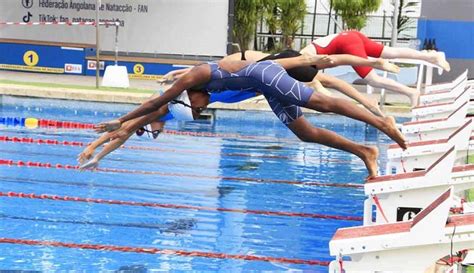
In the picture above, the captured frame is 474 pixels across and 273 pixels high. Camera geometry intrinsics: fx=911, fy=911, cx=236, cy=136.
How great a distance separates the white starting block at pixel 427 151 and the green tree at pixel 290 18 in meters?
15.5

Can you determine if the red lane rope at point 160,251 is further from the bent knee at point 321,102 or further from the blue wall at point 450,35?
the blue wall at point 450,35

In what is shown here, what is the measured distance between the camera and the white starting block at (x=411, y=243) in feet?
14.3

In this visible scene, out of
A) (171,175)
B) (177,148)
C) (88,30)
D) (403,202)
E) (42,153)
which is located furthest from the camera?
(88,30)

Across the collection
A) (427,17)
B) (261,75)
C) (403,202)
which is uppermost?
(427,17)

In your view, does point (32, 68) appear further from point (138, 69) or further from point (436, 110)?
point (436, 110)

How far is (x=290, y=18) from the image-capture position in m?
23.3

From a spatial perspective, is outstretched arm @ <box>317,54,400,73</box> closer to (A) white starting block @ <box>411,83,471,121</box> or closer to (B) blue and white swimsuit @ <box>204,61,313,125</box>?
(B) blue and white swimsuit @ <box>204,61,313,125</box>

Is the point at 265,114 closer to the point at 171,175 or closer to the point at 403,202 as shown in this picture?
the point at 171,175

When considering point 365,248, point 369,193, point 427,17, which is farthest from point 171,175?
point 427,17

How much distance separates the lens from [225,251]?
22.7ft

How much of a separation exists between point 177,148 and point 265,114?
439 cm

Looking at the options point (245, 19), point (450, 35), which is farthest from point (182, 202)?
point (450, 35)

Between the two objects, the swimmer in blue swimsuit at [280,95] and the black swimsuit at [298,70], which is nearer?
the swimmer in blue swimsuit at [280,95]

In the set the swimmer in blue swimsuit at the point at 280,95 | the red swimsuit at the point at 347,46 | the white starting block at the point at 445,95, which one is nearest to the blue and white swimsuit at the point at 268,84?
the swimmer in blue swimsuit at the point at 280,95
